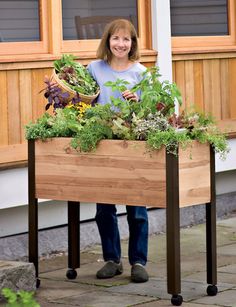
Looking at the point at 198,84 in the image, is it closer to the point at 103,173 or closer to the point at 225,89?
the point at 225,89

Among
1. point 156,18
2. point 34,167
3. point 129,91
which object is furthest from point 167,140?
point 156,18

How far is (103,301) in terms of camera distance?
5.79 meters

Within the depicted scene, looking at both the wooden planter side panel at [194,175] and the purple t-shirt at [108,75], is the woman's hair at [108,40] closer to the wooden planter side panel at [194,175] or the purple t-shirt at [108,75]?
the purple t-shirt at [108,75]

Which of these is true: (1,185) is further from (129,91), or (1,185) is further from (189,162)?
(189,162)

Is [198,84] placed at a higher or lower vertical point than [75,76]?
higher

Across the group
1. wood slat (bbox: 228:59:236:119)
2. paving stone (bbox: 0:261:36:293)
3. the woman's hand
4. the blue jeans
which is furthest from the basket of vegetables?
wood slat (bbox: 228:59:236:119)

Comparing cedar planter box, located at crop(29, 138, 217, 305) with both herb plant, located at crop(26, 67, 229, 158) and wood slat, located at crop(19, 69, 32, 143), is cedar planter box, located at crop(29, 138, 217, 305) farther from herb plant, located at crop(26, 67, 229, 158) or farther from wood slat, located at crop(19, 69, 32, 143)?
wood slat, located at crop(19, 69, 32, 143)

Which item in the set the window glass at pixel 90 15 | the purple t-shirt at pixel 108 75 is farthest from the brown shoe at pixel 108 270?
the window glass at pixel 90 15

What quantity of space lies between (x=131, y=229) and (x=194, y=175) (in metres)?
0.96

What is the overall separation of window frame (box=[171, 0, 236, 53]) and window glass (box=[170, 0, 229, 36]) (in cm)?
4

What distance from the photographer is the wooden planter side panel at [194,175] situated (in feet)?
18.1

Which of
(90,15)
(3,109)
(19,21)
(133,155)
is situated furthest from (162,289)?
(90,15)

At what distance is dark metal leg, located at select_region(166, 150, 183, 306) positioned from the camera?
542 centimetres

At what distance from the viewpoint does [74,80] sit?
6.19m
